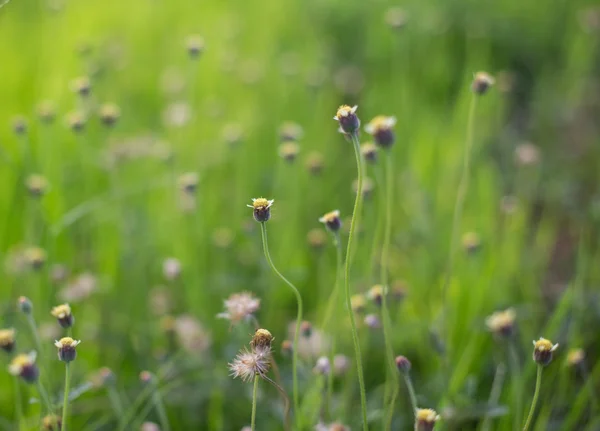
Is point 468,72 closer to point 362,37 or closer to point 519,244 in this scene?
point 519,244

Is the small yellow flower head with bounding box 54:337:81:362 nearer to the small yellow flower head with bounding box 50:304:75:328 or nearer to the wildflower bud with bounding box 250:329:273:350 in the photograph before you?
the small yellow flower head with bounding box 50:304:75:328

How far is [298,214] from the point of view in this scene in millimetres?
2164

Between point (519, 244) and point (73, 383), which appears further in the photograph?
point (519, 244)

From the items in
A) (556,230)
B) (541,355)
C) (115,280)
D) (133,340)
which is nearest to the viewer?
(541,355)

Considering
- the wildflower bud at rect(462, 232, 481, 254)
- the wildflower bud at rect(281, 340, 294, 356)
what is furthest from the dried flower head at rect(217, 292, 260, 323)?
the wildflower bud at rect(462, 232, 481, 254)

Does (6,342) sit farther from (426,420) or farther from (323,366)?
(426,420)

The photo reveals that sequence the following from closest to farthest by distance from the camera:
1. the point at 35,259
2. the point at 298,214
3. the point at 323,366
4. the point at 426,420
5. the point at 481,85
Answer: the point at 426,420
the point at 323,366
the point at 481,85
the point at 35,259
the point at 298,214

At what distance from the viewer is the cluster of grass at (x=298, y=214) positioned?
1.48m

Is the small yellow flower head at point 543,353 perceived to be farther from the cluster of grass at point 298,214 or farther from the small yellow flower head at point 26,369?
the small yellow flower head at point 26,369

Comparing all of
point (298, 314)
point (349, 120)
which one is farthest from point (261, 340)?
point (349, 120)

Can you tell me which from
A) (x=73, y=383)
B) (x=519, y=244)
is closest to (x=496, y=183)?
→ (x=519, y=244)

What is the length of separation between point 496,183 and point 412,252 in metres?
0.49

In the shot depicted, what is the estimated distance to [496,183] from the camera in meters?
2.38

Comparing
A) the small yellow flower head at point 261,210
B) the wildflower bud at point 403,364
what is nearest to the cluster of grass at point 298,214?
the wildflower bud at point 403,364
